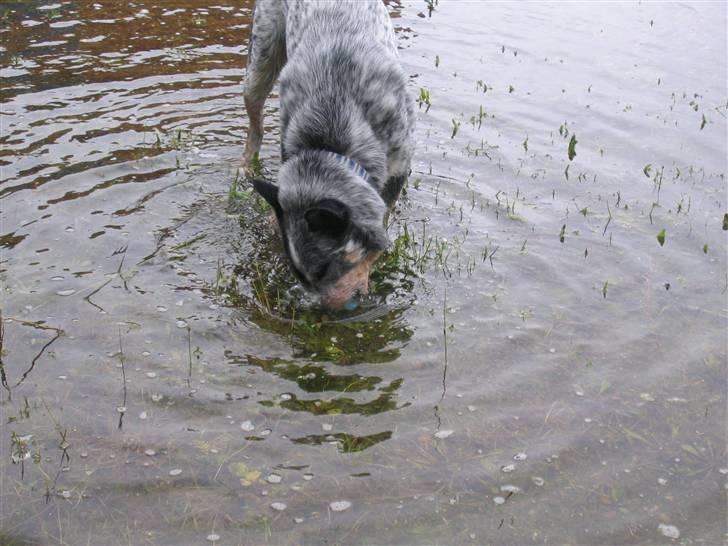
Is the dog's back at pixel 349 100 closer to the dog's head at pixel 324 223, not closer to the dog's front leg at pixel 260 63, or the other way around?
the dog's head at pixel 324 223

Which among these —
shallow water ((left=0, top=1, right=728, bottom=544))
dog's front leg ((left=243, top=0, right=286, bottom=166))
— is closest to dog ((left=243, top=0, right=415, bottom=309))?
shallow water ((left=0, top=1, right=728, bottom=544))

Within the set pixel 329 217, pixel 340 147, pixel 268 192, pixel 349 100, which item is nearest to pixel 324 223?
pixel 329 217

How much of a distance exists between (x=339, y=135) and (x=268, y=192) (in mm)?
617

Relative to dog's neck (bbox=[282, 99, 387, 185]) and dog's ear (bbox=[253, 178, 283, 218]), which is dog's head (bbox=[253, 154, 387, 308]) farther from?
dog's neck (bbox=[282, 99, 387, 185])

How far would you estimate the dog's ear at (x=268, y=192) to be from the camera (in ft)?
15.8

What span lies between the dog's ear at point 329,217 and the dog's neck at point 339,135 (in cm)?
47

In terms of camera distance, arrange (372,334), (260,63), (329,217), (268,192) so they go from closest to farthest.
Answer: (329,217) → (268,192) → (372,334) → (260,63)

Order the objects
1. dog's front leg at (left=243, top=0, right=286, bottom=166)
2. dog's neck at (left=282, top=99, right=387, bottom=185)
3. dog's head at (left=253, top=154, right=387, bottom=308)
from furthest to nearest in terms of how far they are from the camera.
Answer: dog's front leg at (left=243, top=0, right=286, bottom=166) → dog's neck at (left=282, top=99, right=387, bottom=185) → dog's head at (left=253, top=154, right=387, bottom=308)

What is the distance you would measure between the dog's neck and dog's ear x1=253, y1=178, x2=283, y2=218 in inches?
16.2

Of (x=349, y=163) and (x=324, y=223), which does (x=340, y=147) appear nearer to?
(x=349, y=163)

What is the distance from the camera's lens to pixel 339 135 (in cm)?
505

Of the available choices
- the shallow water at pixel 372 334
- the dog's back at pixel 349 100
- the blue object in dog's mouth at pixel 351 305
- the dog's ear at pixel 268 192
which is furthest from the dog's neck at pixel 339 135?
the shallow water at pixel 372 334

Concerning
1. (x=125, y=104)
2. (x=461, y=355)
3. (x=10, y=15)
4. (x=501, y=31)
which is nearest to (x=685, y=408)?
(x=461, y=355)

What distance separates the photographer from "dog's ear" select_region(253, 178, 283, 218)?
15.8ft
